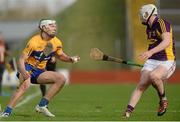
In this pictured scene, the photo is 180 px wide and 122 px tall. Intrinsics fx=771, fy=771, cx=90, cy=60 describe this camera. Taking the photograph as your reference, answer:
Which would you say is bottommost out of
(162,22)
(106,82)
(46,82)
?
(106,82)

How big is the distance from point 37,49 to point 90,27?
36160mm

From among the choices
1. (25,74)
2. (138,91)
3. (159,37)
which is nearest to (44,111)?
(25,74)

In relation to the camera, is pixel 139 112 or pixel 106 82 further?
pixel 106 82

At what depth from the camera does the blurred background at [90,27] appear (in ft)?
125

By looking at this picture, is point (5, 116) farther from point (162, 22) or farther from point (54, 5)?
point (54, 5)

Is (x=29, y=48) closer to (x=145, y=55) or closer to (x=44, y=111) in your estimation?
(x=44, y=111)

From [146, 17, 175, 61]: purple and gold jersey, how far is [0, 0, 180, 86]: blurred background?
21.9 m

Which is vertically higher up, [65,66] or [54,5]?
[54,5]

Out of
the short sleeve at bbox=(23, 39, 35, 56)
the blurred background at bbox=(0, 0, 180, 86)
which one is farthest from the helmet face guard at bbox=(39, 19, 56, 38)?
the blurred background at bbox=(0, 0, 180, 86)

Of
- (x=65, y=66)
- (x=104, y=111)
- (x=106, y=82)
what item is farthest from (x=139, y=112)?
(x=65, y=66)

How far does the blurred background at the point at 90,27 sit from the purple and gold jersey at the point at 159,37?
21870mm

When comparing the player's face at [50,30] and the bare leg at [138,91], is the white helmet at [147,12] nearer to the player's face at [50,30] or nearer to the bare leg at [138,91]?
the bare leg at [138,91]

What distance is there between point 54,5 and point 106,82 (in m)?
18.1

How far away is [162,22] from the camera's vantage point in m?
13.6
